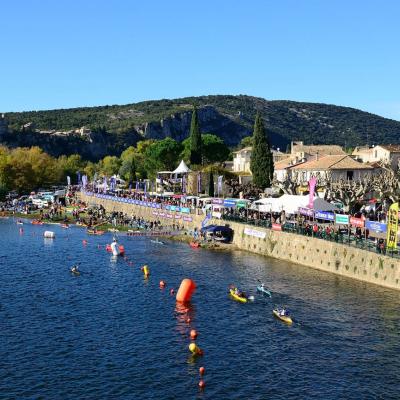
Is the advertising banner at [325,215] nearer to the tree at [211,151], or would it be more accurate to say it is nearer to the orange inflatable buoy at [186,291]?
the orange inflatable buoy at [186,291]

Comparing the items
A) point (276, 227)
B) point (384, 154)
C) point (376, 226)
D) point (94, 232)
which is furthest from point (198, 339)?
point (384, 154)

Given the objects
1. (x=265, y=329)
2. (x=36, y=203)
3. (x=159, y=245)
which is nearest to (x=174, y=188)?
(x=36, y=203)

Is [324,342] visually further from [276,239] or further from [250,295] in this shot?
[276,239]

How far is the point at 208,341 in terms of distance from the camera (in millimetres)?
38469

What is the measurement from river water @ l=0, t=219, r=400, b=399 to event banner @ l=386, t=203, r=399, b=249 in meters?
4.24


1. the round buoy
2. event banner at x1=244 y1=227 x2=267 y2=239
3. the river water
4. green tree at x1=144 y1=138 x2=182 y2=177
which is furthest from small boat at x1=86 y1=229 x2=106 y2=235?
the round buoy

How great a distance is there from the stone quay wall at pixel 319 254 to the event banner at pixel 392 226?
1.27 meters

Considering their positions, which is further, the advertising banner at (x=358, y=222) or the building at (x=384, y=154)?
the building at (x=384, y=154)

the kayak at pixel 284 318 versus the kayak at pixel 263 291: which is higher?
the kayak at pixel 263 291

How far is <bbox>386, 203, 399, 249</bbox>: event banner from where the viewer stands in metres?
49.9

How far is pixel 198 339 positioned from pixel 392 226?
21.4 metres

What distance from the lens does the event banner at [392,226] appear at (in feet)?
164

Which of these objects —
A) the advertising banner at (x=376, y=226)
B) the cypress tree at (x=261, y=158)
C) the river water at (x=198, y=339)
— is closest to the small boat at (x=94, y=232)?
the cypress tree at (x=261, y=158)

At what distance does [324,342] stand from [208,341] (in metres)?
7.53
